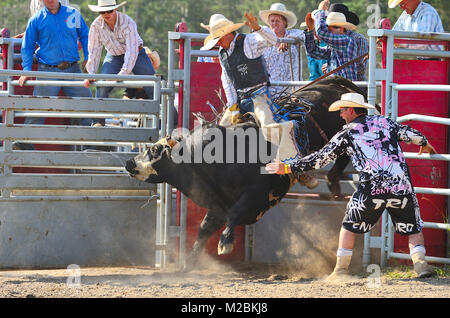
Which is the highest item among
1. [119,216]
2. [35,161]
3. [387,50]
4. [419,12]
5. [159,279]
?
[419,12]

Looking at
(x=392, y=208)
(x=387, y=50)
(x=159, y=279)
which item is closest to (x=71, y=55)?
(x=159, y=279)

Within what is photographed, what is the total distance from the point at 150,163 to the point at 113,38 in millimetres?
1777

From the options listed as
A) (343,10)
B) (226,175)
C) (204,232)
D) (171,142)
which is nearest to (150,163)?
(171,142)

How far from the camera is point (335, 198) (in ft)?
23.8

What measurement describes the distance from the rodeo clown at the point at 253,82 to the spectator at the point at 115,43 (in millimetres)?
1179

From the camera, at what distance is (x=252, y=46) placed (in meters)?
6.61

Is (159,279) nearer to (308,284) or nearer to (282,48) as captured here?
(308,284)

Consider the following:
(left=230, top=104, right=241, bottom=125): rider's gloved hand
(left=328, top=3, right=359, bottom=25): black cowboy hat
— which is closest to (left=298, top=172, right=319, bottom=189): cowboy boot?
(left=230, top=104, right=241, bottom=125): rider's gloved hand

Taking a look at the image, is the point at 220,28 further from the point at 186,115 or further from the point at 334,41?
the point at 334,41

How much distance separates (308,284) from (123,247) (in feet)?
7.31

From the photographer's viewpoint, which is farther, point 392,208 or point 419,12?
point 419,12

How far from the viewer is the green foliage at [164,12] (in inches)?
984

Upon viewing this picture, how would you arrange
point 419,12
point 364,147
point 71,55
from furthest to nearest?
1. point 71,55
2. point 419,12
3. point 364,147

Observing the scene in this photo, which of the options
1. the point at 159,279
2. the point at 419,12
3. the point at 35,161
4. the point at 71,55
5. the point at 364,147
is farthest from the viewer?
the point at 71,55
